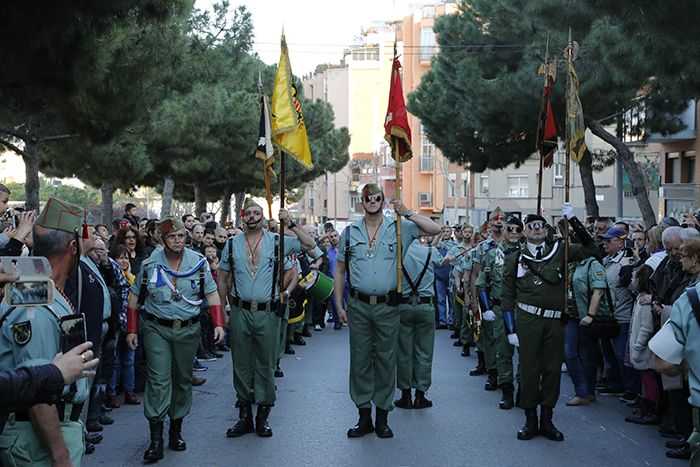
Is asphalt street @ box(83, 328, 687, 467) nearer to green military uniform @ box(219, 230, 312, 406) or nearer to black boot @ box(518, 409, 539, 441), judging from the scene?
black boot @ box(518, 409, 539, 441)

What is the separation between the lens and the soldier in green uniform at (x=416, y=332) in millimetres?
10391

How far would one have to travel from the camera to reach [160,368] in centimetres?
809

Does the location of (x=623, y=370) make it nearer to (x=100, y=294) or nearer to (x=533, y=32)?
(x=100, y=294)

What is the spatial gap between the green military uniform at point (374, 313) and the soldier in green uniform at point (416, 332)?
4.61 feet

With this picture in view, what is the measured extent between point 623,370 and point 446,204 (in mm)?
62215

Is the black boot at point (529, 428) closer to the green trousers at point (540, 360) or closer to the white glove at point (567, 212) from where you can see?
the green trousers at point (540, 360)

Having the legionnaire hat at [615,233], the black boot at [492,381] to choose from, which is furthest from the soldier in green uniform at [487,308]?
the legionnaire hat at [615,233]

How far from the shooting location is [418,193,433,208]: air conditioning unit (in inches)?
3157

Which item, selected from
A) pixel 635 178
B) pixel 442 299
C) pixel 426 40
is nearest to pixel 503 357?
pixel 442 299

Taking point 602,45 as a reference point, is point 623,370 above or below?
below

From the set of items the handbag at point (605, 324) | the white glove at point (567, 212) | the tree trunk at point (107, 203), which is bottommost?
the handbag at point (605, 324)

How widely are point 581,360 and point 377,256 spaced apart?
10.3 ft

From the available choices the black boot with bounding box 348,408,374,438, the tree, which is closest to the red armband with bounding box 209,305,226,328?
the black boot with bounding box 348,408,374,438

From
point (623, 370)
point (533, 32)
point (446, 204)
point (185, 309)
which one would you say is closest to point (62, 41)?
point (185, 309)
